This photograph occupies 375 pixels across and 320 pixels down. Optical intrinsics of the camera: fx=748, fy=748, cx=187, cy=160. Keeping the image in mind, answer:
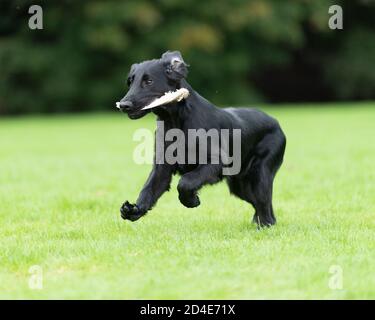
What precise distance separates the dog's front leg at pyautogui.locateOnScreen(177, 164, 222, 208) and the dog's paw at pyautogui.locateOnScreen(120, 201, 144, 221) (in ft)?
1.08

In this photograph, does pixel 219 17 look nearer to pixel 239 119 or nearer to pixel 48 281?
pixel 239 119

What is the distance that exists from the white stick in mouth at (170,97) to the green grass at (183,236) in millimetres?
1004

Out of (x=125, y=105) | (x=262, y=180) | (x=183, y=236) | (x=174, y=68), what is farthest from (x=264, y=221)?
(x=125, y=105)

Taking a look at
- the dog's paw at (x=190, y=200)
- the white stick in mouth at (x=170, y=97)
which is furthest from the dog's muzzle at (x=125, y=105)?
the dog's paw at (x=190, y=200)

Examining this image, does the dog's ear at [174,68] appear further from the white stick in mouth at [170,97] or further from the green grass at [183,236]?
the green grass at [183,236]

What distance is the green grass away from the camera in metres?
4.34

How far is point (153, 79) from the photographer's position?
5414mm

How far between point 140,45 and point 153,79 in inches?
940

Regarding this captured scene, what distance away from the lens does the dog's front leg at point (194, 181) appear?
5.45 metres

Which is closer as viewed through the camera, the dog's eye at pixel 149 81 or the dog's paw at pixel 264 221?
the dog's eye at pixel 149 81

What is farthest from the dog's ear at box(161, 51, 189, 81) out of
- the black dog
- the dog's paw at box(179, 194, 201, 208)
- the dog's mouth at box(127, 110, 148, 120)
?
the dog's paw at box(179, 194, 201, 208)

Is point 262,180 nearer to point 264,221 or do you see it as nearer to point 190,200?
point 264,221
